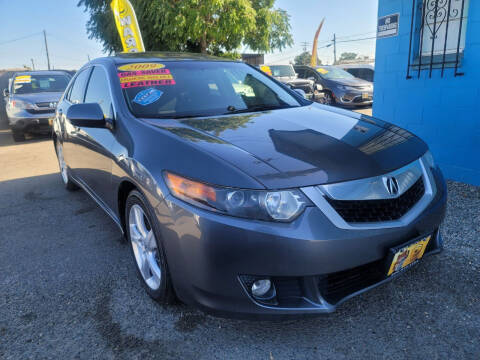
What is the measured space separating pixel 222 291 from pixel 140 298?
0.85m

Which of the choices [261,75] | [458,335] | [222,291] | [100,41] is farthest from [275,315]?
[100,41]

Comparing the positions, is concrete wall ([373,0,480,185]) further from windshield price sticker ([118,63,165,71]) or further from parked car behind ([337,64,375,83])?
Answer: parked car behind ([337,64,375,83])

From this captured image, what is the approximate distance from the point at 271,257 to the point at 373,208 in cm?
53

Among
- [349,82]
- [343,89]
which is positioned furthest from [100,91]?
[349,82]

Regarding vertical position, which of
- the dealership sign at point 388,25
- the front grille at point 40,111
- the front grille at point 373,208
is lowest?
the front grille at point 40,111

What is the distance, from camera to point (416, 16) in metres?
4.39

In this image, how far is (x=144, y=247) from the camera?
2.29 meters

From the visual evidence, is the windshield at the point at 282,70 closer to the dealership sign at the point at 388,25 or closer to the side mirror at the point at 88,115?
the dealership sign at the point at 388,25

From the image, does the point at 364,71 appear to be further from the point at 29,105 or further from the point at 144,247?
the point at 144,247

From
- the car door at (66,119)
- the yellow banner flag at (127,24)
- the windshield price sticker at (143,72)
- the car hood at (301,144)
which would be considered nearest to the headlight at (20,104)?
the yellow banner flag at (127,24)

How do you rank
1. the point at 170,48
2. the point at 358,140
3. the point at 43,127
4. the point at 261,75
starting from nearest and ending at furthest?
the point at 358,140
the point at 261,75
the point at 43,127
the point at 170,48

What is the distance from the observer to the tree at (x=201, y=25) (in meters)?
13.0

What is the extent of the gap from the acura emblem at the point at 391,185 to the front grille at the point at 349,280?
0.32 meters

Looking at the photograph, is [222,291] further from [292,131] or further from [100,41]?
[100,41]
